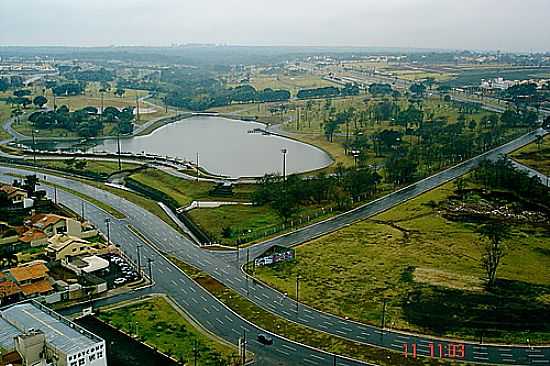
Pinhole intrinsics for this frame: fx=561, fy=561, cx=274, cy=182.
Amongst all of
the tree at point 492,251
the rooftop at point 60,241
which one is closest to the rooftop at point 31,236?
the rooftop at point 60,241

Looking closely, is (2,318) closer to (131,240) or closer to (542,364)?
(131,240)

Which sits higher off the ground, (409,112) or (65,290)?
(409,112)

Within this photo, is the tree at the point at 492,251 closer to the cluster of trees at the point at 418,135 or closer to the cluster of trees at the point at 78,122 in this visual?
the cluster of trees at the point at 418,135

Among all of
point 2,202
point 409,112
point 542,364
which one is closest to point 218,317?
point 542,364

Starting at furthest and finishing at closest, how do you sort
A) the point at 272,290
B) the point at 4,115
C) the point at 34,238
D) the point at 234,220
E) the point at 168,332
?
1. the point at 4,115
2. the point at 234,220
3. the point at 34,238
4. the point at 272,290
5. the point at 168,332

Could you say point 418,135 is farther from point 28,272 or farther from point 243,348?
point 28,272

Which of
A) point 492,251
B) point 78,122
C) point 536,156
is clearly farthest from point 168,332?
point 78,122

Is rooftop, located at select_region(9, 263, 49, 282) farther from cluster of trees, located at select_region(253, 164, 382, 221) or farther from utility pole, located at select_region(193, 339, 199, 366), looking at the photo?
cluster of trees, located at select_region(253, 164, 382, 221)

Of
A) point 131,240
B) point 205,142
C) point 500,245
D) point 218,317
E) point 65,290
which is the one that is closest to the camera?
point 218,317
